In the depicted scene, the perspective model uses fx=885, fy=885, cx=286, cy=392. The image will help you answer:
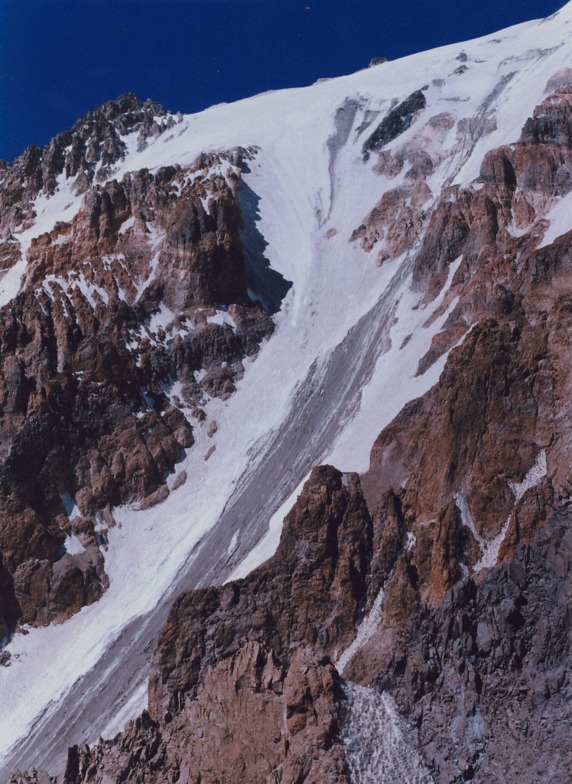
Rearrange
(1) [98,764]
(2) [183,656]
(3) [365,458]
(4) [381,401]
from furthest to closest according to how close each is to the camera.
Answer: (4) [381,401], (3) [365,458], (2) [183,656], (1) [98,764]

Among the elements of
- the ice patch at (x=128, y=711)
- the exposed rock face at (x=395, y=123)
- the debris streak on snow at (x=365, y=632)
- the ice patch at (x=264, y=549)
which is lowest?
the ice patch at (x=128, y=711)

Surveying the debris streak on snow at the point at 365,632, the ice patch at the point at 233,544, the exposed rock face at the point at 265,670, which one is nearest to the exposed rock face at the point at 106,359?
the ice patch at the point at 233,544

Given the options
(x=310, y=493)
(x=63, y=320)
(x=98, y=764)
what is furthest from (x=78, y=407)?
(x=98, y=764)

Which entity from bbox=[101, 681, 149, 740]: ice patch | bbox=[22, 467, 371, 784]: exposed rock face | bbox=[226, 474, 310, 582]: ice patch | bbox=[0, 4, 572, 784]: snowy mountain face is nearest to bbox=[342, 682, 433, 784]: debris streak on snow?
bbox=[0, 4, 572, 784]: snowy mountain face

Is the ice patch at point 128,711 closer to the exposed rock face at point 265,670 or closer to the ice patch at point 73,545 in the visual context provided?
the exposed rock face at point 265,670

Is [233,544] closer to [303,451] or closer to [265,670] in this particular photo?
[303,451]

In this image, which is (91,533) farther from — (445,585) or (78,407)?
(445,585)
